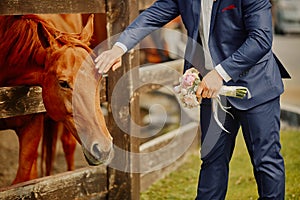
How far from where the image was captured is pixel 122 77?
4496 millimetres

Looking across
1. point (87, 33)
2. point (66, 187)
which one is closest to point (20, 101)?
point (87, 33)

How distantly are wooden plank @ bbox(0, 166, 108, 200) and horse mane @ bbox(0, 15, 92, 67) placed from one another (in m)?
0.75

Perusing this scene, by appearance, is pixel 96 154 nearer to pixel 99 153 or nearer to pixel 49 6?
pixel 99 153

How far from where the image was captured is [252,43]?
3.42 metres

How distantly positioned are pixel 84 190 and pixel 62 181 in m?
0.22

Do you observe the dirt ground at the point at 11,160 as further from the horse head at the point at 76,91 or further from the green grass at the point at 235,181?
the horse head at the point at 76,91

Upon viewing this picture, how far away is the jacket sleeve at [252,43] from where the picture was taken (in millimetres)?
3428

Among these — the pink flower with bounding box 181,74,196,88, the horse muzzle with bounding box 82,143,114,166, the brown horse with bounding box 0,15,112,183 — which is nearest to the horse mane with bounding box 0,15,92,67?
the brown horse with bounding box 0,15,112,183

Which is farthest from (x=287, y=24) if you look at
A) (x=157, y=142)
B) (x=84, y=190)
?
(x=84, y=190)

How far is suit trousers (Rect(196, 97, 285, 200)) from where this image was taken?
3686mm

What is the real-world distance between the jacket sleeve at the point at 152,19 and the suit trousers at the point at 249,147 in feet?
1.69

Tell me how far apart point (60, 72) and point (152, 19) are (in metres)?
0.60

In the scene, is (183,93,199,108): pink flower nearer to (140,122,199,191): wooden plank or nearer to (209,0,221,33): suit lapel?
(209,0,221,33): suit lapel

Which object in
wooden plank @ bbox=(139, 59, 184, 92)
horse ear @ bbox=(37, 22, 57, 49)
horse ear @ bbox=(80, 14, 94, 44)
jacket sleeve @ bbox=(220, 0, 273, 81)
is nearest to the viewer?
jacket sleeve @ bbox=(220, 0, 273, 81)
